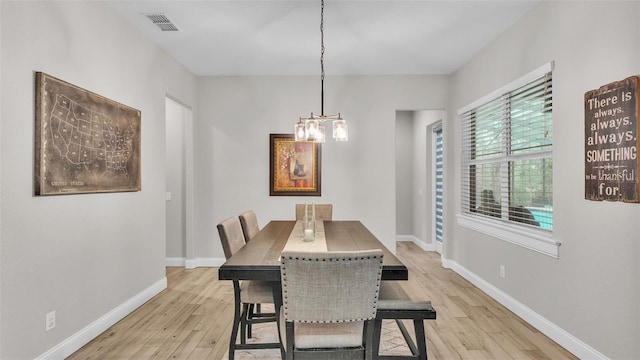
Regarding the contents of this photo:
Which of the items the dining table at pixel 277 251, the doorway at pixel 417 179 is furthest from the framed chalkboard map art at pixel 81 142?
the doorway at pixel 417 179

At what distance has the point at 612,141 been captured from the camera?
2145 millimetres

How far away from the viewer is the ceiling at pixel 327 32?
3.01 metres

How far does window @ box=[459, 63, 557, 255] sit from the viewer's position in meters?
2.93

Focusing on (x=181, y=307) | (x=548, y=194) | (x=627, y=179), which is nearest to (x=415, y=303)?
(x=627, y=179)

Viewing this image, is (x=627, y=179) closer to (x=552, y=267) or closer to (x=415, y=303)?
(x=552, y=267)

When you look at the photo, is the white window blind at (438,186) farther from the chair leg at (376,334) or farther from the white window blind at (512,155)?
the chair leg at (376,334)

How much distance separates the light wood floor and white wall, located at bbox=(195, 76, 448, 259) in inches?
45.5

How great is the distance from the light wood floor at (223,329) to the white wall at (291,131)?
3.80ft

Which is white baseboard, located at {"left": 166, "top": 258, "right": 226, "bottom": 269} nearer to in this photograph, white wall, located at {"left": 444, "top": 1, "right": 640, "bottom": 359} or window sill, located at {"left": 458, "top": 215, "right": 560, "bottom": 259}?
window sill, located at {"left": 458, "top": 215, "right": 560, "bottom": 259}

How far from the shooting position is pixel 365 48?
398 centimetres

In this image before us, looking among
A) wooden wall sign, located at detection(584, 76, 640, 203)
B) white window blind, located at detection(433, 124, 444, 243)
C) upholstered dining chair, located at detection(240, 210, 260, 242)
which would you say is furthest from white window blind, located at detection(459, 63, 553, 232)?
upholstered dining chair, located at detection(240, 210, 260, 242)

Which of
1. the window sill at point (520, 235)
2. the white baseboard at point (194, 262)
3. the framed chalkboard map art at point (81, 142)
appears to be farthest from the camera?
the white baseboard at point (194, 262)

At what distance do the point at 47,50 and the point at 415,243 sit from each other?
5.93m

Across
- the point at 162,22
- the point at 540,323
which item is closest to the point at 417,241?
the point at 540,323
